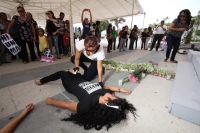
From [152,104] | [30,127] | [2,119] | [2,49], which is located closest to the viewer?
[30,127]

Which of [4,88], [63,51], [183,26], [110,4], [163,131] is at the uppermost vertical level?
[110,4]

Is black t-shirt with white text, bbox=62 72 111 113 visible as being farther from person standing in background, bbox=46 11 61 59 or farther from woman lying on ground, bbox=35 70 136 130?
person standing in background, bbox=46 11 61 59

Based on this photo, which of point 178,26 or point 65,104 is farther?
point 178,26

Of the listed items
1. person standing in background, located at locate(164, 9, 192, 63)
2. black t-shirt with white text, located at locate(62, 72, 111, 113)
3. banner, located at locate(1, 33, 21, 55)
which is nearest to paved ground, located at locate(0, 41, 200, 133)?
black t-shirt with white text, located at locate(62, 72, 111, 113)

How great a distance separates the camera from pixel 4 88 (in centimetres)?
215

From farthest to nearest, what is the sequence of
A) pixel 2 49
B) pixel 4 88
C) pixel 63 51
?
pixel 63 51 < pixel 2 49 < pixel 4 88

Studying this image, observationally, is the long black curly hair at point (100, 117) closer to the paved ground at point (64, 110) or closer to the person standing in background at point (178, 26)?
the paved ground at point (64, 110)

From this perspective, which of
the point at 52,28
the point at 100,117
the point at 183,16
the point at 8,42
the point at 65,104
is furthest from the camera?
the point at 52,28

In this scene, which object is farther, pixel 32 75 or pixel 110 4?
pixel 110 4

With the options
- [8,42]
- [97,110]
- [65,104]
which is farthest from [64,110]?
[8,42]

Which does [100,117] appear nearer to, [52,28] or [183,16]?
[52,28]

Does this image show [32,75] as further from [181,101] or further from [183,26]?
[183,26]

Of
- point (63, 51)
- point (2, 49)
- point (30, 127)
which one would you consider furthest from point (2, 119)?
point (63, 51)

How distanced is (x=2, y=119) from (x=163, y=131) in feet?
6.46
